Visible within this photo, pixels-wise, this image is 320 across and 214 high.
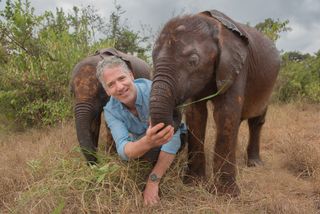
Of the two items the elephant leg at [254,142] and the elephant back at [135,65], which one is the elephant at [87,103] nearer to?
the elephant back at [135,65]

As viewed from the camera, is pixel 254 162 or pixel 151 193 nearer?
pixel 151 193

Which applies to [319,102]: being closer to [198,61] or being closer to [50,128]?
[50,128]

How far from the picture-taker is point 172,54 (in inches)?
131

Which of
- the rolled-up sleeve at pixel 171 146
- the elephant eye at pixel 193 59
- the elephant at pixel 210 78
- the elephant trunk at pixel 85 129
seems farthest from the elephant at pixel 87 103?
the elephant eye at pixel 193 59

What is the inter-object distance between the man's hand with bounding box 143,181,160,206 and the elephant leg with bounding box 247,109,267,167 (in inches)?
75.8

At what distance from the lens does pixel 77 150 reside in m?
4.18

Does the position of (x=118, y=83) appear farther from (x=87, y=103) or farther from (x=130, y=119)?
(x=87, y=103)

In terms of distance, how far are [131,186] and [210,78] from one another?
105 centimetres

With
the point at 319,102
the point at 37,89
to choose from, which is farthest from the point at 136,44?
the point at 319,102

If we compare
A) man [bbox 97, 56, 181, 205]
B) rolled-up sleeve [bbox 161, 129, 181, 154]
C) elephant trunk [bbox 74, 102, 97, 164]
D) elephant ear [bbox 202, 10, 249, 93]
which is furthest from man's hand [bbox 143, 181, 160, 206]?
elephant ear [bbox 202, 10, 249, 93]

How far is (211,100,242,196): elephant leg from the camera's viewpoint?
12.5ft

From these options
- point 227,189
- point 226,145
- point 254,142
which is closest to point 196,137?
point 226,145

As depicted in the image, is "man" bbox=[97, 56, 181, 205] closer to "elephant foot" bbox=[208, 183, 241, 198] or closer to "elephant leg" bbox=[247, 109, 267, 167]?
"elephant foot" bbox=[208, 183, 241, 198]

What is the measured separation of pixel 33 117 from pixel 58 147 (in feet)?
7.70
